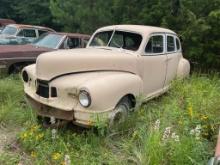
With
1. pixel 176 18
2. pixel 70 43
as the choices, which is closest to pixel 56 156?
pixel 70 43

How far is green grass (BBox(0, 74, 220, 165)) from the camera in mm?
4730

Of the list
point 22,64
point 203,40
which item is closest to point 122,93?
point 22,64

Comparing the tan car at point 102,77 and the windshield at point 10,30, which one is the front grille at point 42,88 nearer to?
the tan car at point 102,77

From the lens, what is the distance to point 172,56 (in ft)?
27.8

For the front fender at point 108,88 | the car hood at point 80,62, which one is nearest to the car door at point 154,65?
the car hood at point 80,62

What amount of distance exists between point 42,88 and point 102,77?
3.10ft

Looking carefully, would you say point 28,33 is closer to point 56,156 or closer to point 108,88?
point 108,88

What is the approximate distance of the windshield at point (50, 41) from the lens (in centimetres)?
1067

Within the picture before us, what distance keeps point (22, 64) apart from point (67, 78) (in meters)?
4.08

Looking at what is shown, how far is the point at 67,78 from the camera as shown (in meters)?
5.88

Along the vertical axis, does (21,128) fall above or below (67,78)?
below

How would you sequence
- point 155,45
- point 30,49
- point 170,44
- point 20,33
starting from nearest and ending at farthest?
point 155,45, point 170,44, point 30,49, point 20,33

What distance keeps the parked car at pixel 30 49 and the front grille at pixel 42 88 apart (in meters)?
3.39

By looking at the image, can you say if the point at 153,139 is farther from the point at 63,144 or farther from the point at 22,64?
the point at 22,64
